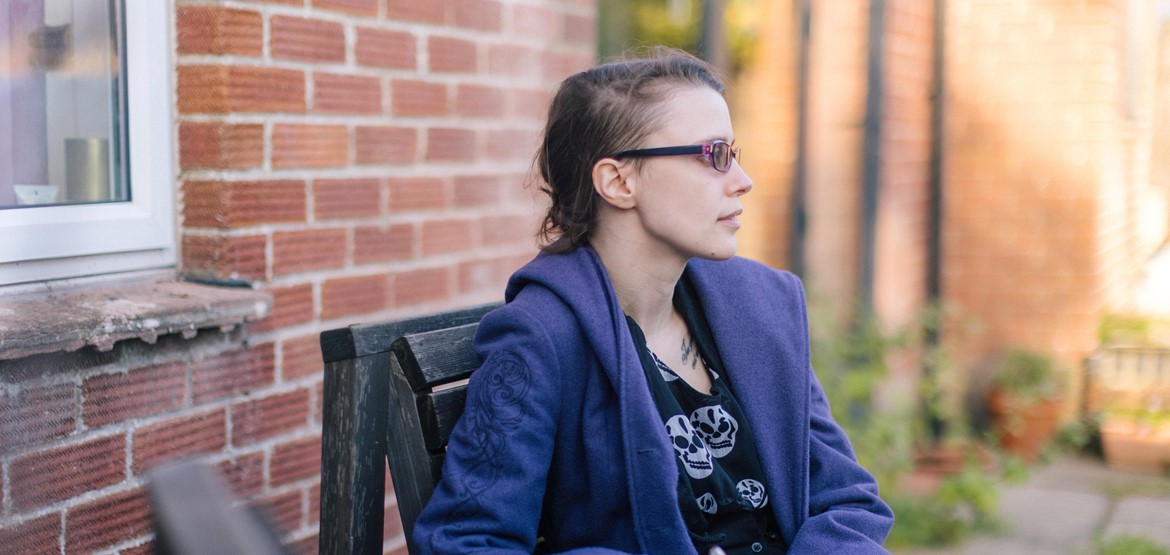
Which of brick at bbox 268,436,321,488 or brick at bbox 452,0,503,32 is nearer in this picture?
brick at bbox 268,436,321,488

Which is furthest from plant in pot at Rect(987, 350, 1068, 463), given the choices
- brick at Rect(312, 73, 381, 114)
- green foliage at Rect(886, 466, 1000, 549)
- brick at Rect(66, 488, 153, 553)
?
brick at Rect(66, 488, 153, 553)

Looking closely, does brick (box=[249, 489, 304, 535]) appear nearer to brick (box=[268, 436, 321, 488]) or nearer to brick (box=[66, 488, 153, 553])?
brick (box=[268, 436, 321, 488])

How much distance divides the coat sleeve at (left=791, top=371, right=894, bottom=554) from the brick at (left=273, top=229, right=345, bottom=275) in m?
1.07

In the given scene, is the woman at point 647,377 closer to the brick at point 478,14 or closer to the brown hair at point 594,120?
the brown hair at point 594,120

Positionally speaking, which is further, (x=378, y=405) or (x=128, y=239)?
(x=128, y=239)

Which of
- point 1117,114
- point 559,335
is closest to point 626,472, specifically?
point 559,335

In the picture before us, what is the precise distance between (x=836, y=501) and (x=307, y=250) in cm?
119

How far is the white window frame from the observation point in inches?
82.4

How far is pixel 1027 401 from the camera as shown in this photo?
6.10m

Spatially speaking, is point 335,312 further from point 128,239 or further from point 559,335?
point 559,335

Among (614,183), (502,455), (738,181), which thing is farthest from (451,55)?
(502,455)

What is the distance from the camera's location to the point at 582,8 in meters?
3.37

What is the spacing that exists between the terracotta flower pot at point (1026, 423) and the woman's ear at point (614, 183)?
473cm

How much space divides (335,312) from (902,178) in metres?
3.93
